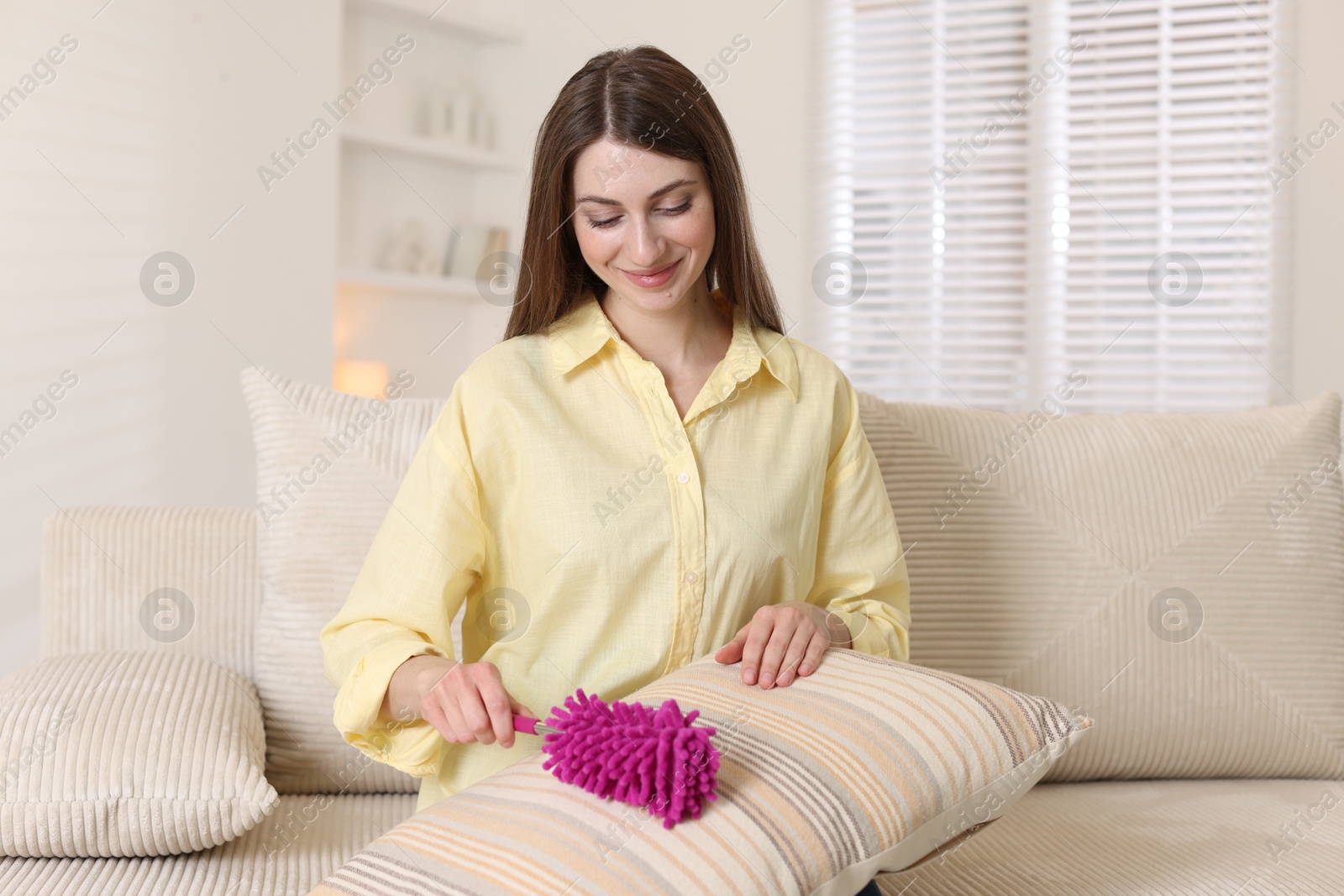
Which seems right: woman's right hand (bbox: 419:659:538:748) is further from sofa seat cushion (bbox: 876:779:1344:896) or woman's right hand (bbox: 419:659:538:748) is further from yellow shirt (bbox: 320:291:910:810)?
sofa seat cushion (bbox: 876:779:1344:896)

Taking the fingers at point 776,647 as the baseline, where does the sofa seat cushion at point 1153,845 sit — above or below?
below

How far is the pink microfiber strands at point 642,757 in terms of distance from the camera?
30.8 inches

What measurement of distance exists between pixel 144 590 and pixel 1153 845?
4.10 ft

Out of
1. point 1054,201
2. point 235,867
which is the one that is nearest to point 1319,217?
point 1054,201

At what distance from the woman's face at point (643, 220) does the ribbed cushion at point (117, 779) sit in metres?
0.63

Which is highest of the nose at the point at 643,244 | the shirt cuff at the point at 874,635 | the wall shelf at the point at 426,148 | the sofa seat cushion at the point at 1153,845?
the wall shelf at the point at 426,148

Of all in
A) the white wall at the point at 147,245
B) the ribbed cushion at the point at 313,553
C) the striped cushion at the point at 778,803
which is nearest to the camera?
the striped cushion at the point at 778,803

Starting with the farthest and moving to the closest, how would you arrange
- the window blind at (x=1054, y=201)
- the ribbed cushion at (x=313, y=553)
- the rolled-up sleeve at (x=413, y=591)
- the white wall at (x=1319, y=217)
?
the window blind at (x=1054, y=201)
the white wall at (x=1319, y=217)
the ribbed cushion at (x=313, y=553)
the rolled-up sleeve at (x=413, y=591)

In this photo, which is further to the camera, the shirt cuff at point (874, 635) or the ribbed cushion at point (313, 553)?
the ribbed cushion at point (313, 553)

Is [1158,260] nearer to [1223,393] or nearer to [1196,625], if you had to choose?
[1223,393]

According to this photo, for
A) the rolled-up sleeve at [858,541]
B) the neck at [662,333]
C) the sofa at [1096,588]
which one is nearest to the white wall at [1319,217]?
the sofa at [1096,588]

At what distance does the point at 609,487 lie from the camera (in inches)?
41.7

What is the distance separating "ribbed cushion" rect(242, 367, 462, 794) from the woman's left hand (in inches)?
19.8

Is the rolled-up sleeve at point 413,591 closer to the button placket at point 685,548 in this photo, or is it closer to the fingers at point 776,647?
the button placket at point 685,548
